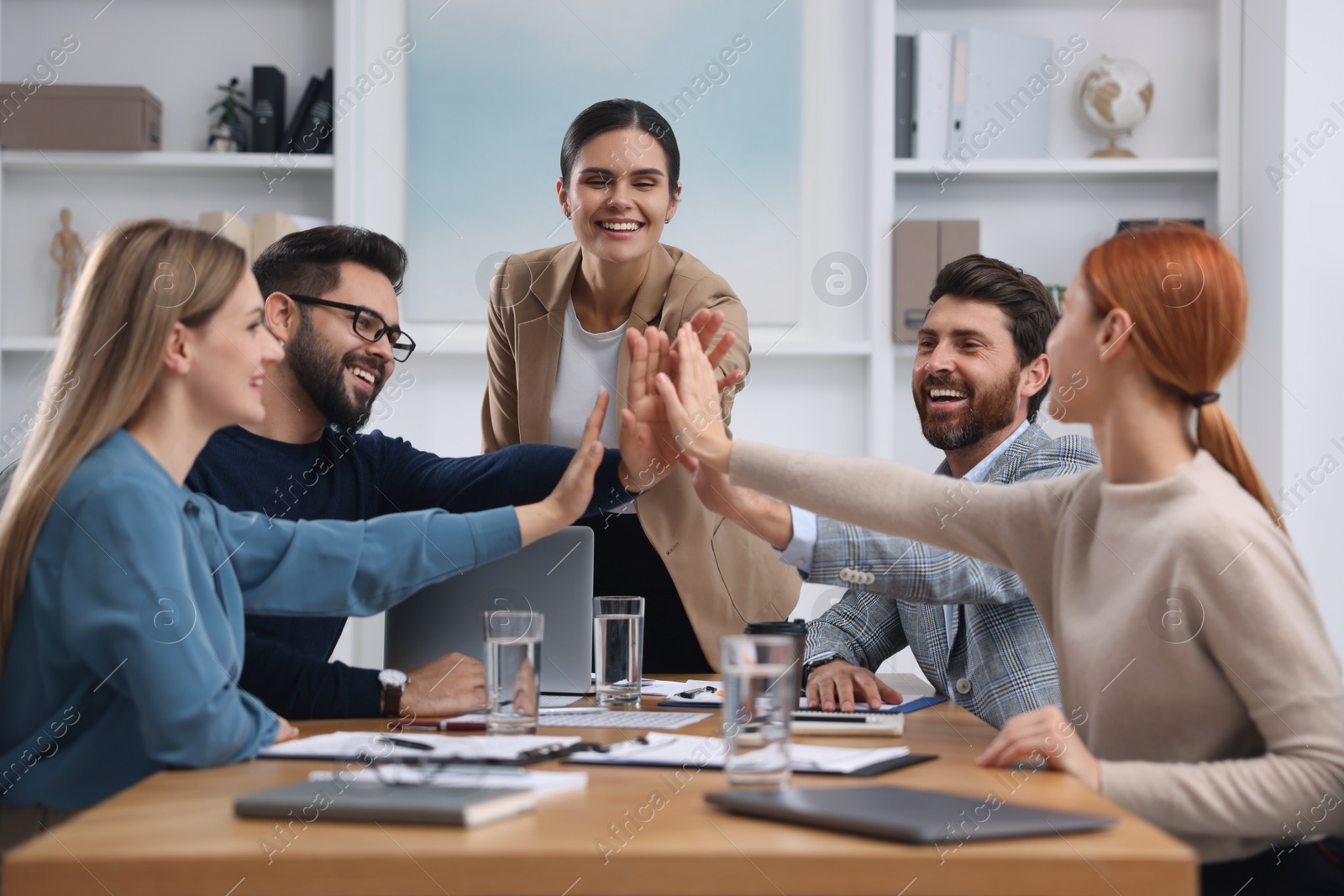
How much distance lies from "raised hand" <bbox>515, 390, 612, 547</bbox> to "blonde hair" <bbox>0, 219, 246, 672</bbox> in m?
0.51

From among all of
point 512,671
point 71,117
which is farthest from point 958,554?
point 71,117

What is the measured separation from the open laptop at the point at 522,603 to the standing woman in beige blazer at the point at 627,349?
0.59m

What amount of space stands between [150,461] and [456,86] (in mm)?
2826

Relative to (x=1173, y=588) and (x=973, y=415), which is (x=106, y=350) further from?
(x=973, y=415)

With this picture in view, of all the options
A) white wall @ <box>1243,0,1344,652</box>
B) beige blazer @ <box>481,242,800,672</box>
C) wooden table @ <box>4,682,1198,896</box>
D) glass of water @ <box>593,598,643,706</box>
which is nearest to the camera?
wooden table @ <box>4,682,1198,896</box>

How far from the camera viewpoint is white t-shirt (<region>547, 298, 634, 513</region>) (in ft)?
8.60

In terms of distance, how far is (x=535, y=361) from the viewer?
2.63 m

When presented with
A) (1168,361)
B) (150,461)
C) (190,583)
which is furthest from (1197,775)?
(150,461)

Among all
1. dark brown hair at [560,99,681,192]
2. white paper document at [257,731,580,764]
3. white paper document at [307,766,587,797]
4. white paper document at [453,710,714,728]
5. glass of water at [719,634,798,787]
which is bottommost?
white paper document at [453,710,714,728]

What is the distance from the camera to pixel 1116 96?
3861mm

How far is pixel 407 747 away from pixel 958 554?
33.7 inches

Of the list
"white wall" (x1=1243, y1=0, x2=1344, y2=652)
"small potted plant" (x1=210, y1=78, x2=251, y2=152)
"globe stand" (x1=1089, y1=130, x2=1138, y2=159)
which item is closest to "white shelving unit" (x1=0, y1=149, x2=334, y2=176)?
"small potted plant" (x1=210, y1=78, x2=251, y2=152)

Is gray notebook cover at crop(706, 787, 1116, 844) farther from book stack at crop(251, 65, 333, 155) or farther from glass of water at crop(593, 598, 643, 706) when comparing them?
book stack at crop(251, 65, 333, 155)

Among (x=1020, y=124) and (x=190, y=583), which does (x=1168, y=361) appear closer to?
(x=190, y=583)
